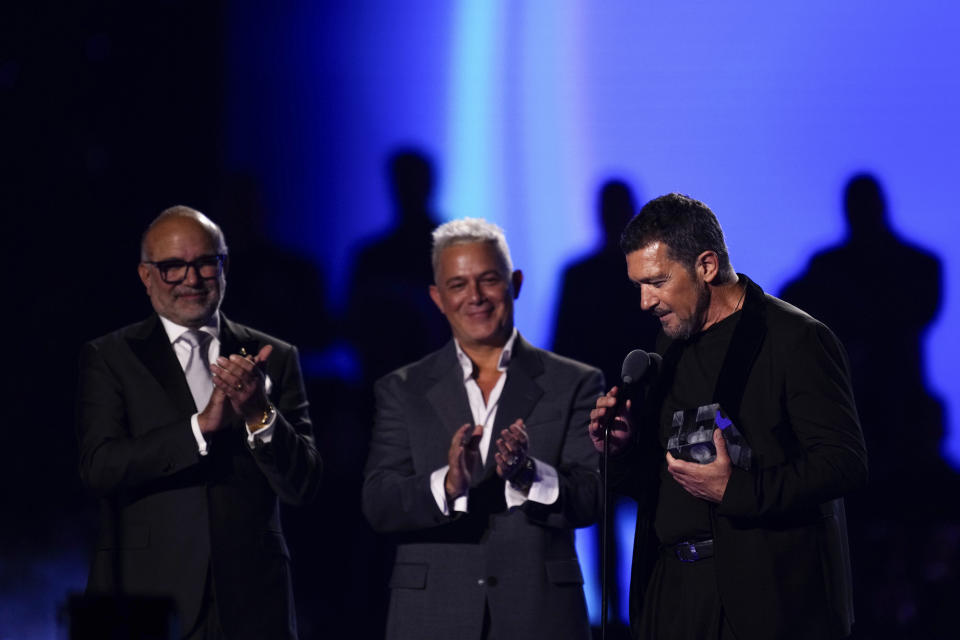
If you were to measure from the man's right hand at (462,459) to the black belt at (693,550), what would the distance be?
612 mm

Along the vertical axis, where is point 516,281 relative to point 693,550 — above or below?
above

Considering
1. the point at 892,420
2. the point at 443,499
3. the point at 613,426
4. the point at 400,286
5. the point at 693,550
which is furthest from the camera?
the point at 400,286

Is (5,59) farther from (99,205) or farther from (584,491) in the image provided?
(584,491)

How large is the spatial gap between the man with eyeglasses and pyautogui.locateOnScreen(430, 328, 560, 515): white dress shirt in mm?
433

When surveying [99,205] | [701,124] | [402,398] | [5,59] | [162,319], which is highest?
[5,59]

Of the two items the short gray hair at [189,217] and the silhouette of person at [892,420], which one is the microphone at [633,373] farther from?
the silhouette of person at [892,420]

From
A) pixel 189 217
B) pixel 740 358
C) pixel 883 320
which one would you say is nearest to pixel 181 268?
A: pixel 189 217

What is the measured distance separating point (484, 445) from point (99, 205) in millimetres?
2151

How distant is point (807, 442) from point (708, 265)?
522 millimetres

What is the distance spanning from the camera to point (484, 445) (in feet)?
10.8

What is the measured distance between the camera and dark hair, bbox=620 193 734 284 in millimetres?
2758

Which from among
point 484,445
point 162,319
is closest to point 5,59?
point 162,319

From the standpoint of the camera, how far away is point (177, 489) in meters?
3.16

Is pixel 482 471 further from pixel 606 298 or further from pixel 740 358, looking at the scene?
pixel 606 298
